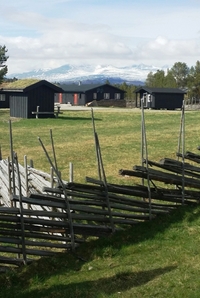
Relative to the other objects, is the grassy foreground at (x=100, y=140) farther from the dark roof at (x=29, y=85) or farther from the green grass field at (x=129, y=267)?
the green grass field at (x=129, y=267)

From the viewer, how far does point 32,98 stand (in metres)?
37.1

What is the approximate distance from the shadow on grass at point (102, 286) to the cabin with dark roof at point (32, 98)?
1215 inches

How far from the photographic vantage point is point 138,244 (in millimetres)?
7180

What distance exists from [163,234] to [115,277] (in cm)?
159

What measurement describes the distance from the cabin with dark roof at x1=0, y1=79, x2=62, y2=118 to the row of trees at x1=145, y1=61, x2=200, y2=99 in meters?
37.2

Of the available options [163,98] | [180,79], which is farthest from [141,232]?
[180,79]

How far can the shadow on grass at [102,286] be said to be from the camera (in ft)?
19.0

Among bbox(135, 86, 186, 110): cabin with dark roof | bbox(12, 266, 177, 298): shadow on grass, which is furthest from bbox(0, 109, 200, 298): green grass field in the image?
bbox(135, 86, 186, 110): cabin with dark roof

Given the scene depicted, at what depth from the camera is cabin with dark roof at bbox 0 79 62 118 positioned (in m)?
36.8

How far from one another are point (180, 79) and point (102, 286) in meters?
95.8

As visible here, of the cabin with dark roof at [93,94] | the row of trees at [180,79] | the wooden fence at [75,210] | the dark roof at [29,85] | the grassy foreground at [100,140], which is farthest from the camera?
the row of trees at [180,79]

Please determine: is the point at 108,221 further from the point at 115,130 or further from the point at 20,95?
the point at 20,95

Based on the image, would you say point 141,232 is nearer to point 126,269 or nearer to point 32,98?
point 126,269

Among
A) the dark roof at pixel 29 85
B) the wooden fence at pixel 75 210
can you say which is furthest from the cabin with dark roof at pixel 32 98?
the wooden fence at pixel 75 210
